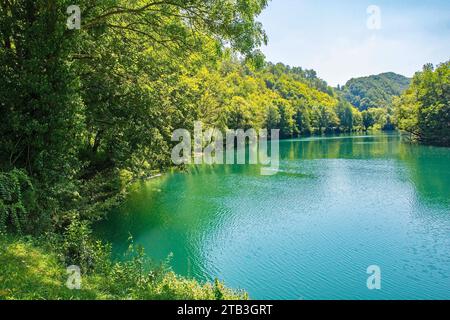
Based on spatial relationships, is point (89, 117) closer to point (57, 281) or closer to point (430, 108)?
point (57, 281)

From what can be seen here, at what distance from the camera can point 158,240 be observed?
18078 mm

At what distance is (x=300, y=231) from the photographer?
19750mm

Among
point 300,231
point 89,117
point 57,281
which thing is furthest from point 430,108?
point 57,281

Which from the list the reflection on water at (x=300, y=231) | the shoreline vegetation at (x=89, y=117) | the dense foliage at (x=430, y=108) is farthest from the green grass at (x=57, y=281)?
the dense foliage at (x=430, y=108)

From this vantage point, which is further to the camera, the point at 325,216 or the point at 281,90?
the point at 281,90

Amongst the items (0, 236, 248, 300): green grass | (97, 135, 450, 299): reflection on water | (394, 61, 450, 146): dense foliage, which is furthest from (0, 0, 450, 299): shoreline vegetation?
(394, 61, 450, 146): dense foliage

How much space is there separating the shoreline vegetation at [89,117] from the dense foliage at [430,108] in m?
64.9

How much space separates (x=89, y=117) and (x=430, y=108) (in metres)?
71.9

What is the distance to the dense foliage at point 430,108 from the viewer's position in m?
68.6

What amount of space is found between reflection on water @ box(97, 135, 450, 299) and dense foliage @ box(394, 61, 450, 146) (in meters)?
39.3

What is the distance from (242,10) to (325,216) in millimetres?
15773

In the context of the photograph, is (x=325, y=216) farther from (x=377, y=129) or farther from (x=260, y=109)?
(x=377, y=129)
